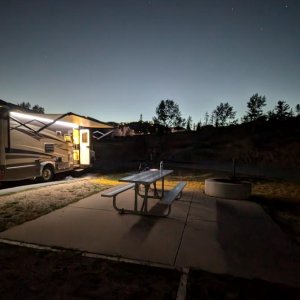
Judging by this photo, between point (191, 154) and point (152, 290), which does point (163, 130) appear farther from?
point (152, 290)

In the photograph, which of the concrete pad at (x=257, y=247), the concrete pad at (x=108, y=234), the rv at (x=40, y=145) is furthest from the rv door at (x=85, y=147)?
the concrete pad at (x=257, y=247)

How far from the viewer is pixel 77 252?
334 centimetres

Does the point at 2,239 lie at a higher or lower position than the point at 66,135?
lower

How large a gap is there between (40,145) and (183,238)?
25.6 feet

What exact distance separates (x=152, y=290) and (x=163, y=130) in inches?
2476

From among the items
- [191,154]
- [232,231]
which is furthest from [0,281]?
[191,154]

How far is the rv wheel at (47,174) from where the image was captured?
Result: 10.0m

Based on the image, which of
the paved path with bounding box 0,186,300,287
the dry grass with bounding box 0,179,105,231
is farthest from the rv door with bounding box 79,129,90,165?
the paved path with bounding box 0,186,300,287

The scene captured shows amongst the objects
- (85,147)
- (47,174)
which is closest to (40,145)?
(47,174)

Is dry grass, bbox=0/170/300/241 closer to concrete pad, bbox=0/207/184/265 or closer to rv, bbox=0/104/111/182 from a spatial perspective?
concrete pad, bbox=0/207/184/265

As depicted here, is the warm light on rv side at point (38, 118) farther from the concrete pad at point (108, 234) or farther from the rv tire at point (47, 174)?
the concrete pad at point (108, 234)

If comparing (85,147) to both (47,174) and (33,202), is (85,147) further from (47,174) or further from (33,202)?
(33,202)

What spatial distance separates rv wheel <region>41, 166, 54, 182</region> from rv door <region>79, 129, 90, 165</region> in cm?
229

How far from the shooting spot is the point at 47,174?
33.8 feet
